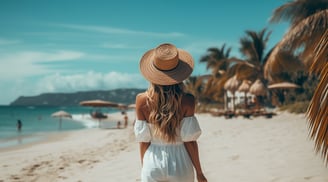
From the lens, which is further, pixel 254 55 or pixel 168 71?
pixel 254 55

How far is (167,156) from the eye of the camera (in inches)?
82.8

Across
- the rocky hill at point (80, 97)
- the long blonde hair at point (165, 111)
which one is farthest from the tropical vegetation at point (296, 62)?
the rocky hill at point (80, 97)

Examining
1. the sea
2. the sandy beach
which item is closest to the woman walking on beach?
the sandy beach

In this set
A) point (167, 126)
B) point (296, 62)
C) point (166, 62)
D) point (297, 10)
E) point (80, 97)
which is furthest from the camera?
point (80, 97)

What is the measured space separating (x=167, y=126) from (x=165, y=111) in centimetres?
10

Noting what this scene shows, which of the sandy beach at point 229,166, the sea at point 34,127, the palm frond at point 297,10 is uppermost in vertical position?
the palm frond at point 297,10

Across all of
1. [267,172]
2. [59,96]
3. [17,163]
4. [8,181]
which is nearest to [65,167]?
[8,181]

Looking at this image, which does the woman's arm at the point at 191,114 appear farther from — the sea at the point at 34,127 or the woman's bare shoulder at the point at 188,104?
the sea at the point at 34,127

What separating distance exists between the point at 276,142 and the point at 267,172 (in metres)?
2.89

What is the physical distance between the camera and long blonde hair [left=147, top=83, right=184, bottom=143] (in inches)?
83.0

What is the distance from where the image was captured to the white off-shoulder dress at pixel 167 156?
2070 mm

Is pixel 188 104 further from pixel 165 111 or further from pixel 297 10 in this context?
pixel 297 10

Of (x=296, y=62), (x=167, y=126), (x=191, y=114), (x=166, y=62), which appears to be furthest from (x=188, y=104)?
(x=296, y=62)

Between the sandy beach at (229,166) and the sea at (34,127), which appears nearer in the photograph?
the sandy beach at (229,166)
